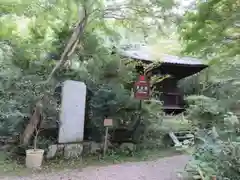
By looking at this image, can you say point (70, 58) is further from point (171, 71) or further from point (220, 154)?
point (171, 71)

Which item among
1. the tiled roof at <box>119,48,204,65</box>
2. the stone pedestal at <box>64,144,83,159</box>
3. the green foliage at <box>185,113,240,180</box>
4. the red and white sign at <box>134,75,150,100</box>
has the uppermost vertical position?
the tiled roof at <box>119,48,204,65</box>

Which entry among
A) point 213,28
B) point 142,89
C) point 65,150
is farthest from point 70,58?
point 213,28

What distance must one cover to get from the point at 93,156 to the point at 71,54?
2.59 m

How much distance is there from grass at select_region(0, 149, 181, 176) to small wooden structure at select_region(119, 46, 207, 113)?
3.45m

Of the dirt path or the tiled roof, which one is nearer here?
the dirt path

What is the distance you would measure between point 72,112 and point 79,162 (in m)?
1.22

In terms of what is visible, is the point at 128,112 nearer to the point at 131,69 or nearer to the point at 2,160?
the point at 131,69

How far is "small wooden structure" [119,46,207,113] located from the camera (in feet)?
36.8

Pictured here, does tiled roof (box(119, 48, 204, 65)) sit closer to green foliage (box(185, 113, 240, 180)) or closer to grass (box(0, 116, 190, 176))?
grass (box(0, 116, 190, 176))

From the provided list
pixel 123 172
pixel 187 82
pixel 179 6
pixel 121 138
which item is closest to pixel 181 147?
pixel 123 172

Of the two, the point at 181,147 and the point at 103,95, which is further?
the point at 103,95

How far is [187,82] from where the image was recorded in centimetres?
1280

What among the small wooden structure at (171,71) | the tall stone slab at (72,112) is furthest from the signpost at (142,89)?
the small wooden structure at (171,71)

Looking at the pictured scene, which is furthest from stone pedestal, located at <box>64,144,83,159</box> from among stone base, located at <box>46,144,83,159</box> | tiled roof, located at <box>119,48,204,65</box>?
tiled roof, located at <box>119,48,204,65</box>
